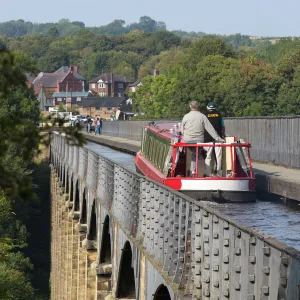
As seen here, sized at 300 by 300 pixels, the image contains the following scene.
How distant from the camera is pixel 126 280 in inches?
679

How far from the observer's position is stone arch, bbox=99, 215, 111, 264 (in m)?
20.8

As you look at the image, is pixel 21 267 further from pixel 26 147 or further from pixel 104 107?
pixel 104 107

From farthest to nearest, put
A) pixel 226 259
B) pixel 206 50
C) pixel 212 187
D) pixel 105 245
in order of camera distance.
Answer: pixel 206 50 → pixel 105 245 → pixel 212 187 → pixel 226 259

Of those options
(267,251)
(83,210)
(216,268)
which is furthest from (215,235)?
(83,210)

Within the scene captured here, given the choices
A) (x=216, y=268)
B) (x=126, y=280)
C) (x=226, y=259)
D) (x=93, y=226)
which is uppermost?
(x=226, y=259)

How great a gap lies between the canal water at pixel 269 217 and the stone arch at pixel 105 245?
11.0ft

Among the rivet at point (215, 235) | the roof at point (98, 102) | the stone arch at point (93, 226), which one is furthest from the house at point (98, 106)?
the rivet at point (215, 235)

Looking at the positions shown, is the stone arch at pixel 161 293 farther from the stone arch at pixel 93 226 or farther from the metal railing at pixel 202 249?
the stone arch at pixel 93 226

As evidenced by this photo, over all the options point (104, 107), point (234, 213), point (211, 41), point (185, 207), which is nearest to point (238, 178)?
point (234, 213)

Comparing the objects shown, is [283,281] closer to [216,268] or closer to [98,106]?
[216,268]

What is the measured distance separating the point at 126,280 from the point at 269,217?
114 inches

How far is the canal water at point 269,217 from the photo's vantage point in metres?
12.7

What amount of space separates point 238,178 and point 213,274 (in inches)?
368

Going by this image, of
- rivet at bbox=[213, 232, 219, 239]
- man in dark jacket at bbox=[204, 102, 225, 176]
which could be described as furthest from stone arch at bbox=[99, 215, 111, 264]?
rivet at bbox=[213, 232, 219, 239]
